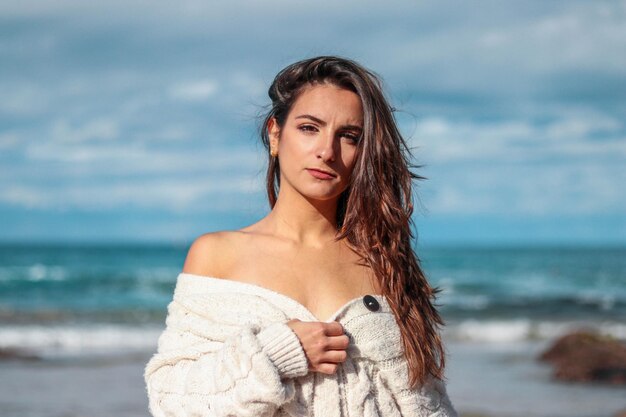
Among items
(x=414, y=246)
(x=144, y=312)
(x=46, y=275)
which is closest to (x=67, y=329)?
(x=144, y=312)

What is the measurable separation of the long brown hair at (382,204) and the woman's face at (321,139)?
0.03 m

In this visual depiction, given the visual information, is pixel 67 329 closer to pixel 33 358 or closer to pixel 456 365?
pixel 33 358

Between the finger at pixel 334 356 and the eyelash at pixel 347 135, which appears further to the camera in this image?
the eyelash at pixel 347 135

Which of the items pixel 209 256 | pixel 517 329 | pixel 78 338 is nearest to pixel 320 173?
pixel 209 256

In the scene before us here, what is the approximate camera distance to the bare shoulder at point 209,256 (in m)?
2.94

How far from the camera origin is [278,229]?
122 inches

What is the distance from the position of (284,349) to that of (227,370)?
18cm

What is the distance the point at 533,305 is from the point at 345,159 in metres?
18.8

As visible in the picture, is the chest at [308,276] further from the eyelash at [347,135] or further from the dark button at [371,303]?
the eyelash at [347,135]

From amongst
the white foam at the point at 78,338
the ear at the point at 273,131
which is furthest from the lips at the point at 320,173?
the white foam at the point at 78,338

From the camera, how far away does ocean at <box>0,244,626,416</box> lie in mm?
8578

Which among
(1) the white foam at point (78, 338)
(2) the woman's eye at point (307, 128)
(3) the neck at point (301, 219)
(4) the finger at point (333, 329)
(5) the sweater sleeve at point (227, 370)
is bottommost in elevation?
(5) the sweater sleeve at point (227, 370)

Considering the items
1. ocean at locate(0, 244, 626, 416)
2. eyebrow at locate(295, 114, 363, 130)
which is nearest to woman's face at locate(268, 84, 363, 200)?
eyebrow at locate(295, 114, 363, 130)

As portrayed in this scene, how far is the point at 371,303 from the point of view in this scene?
2.95 m
